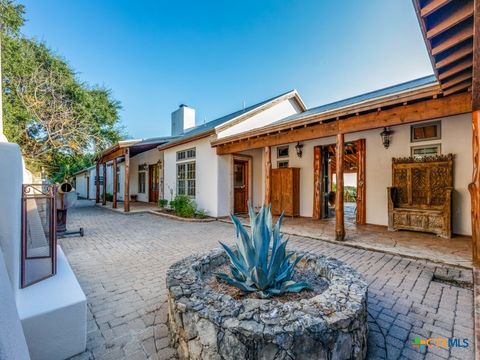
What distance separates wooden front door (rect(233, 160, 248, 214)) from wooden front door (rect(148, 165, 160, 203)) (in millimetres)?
5925

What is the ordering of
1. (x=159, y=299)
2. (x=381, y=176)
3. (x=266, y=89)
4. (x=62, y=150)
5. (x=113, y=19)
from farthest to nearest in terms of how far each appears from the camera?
1. (x=266, y=89)
2. (x=62, y=150)
3. (x=113, y=19)
4. (x=381, y=176)
5. (x=159, y=299)

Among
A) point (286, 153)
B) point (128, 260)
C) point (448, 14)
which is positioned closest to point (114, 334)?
point (128, 260)

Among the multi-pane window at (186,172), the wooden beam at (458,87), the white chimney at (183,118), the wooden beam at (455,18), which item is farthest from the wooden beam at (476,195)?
the white chimney at (183,118)

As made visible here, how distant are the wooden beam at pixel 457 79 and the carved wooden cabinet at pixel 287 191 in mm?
4676

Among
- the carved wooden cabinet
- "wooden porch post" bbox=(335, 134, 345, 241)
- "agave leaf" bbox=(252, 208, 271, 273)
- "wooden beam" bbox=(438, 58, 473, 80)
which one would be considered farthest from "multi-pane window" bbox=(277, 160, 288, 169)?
"agave leaf" bbox=(252, 208, 271, 273)

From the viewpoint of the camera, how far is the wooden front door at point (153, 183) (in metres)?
12.5

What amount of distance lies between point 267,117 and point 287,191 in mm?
3593

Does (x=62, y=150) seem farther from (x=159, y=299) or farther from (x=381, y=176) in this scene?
(x=381, y=176)

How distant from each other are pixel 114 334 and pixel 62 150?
12.4m

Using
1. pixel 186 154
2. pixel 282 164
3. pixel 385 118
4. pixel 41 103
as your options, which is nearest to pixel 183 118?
pixel 186 154

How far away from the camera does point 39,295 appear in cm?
176

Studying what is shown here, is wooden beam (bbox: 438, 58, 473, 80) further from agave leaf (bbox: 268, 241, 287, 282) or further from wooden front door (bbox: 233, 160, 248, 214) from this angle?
wooden front door (bbox: 233, 160, 248, 214)

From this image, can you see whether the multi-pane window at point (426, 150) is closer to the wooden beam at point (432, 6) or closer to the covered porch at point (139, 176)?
the wooden beam at point (432, 6)

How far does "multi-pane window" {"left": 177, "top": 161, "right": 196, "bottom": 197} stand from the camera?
8.77 meters
